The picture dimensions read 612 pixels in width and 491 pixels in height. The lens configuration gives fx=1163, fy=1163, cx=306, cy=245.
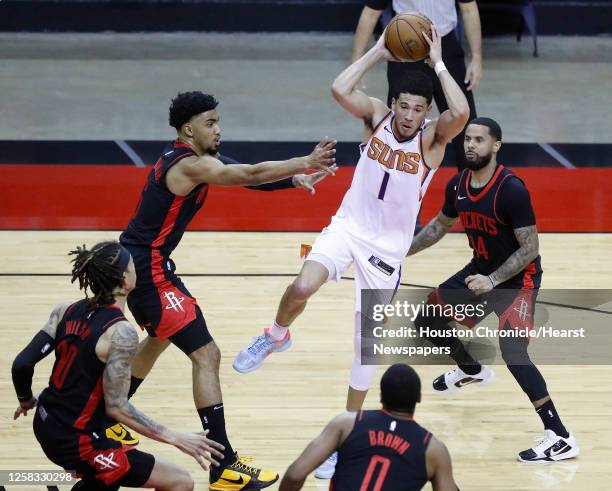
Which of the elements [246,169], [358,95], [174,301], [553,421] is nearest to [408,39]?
[358,95]

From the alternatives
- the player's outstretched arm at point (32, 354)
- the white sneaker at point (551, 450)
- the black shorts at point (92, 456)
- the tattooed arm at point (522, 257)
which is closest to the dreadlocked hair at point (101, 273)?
the player's outstretched arm at point (32, 354)

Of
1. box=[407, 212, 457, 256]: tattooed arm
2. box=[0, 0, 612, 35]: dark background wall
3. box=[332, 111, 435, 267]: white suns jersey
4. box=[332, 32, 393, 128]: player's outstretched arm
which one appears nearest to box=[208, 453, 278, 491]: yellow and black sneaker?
box=[332, 111, 435, 267]: white suns jersey

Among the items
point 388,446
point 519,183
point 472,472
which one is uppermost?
point 519,183

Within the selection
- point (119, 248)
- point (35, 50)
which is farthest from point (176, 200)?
point (35, 50)

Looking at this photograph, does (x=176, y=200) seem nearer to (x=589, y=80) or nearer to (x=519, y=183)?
(x=519, y=183)

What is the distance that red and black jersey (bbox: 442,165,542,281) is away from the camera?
642 cm

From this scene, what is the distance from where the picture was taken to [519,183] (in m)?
6.50

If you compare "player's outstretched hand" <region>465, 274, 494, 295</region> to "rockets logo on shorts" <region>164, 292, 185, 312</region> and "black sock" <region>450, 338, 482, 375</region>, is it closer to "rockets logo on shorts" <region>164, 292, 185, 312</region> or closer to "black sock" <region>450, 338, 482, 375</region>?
"black sock" <region>450, 338, 482, 375</region>

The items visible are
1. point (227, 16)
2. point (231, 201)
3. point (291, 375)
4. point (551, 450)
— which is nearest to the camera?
point (551, 450)

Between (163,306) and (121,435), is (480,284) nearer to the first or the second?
(163,306)

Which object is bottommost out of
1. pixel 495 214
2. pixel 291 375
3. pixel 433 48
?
pixel 291 375

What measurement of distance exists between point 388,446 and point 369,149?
2.41 meters

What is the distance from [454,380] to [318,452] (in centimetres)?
267

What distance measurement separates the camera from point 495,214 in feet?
21.3
